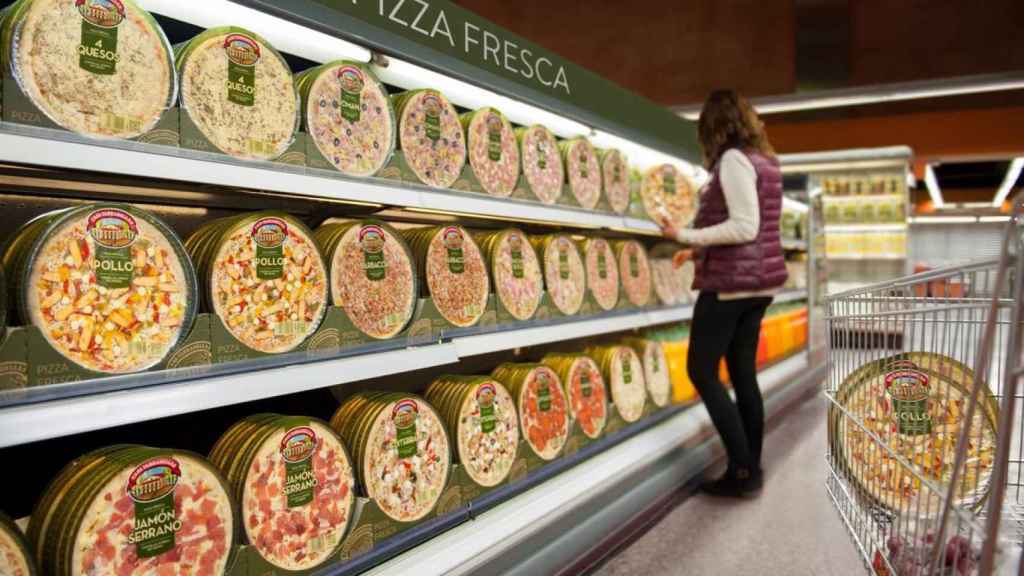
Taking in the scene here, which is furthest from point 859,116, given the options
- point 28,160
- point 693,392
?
point 28,160

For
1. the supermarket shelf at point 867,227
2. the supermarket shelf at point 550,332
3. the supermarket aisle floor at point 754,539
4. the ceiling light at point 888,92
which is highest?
the ceiling light at point 888,92

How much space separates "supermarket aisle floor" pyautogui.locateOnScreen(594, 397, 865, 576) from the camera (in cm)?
250

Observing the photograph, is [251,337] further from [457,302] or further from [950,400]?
[950,400]

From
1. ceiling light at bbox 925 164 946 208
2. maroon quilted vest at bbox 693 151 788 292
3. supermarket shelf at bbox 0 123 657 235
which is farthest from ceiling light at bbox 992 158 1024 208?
supermarket shelf at bbox 0 123 657 235

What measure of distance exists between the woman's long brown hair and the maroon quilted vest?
0.07 m

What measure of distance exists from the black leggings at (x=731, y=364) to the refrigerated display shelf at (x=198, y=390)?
1.09 meters

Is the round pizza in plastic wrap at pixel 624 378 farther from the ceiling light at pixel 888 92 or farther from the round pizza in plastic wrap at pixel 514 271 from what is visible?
the ceiling light at pixel 888 92

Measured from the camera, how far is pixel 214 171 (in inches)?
59.0

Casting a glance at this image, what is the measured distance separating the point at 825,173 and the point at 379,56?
7493 mm

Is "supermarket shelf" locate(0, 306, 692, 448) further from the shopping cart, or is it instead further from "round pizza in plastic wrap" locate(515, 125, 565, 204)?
the shopping cart

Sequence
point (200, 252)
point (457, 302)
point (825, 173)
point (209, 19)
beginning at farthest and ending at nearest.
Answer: point (825, 173), point (457, 302), point (209, 19), point (200, 252)

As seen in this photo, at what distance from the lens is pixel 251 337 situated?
1.63m

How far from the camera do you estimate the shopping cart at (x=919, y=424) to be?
1.14 m

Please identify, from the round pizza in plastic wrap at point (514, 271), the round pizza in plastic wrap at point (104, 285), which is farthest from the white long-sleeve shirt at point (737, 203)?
the round pizza in plastic wrap at point (104, 285)
